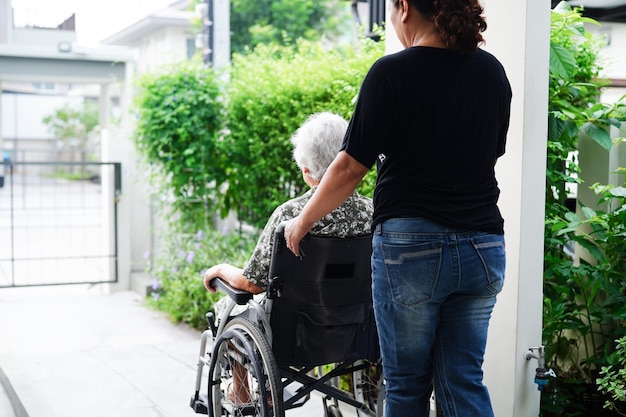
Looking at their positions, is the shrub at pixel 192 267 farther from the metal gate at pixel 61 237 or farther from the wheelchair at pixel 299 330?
the wheelchair at pixel 299 330

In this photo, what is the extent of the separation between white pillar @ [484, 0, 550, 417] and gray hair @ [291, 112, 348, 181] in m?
0.65

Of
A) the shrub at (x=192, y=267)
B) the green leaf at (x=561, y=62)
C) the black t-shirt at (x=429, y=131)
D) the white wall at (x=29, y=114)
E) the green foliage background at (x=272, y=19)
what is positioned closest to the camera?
the black t-shirt at (x=429, y=131)

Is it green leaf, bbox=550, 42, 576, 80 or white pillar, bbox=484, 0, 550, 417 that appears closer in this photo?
white pillar, bbox=484, 0, 550, 417

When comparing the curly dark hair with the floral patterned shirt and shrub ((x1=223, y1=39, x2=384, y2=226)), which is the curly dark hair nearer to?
the floral patterned shirt

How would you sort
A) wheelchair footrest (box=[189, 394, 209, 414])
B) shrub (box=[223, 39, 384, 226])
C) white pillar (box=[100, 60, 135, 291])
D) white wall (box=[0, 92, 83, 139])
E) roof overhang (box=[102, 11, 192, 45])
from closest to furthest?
wheelchair footrest (box=[189, 394, 209, 414]), shrub (box=[223, 39, 384, 226]), white pillar (box=[100, 60, 135, 291]), roof overhang (box=[102, 11, 192, 45]), white wall (box=[0, 92, 83, 139])

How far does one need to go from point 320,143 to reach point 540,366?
1113mm

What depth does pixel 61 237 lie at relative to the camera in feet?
35.8

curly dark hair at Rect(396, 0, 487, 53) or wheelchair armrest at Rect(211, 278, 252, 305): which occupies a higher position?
curly dark hair at Rect(396, 0, 487, 53)

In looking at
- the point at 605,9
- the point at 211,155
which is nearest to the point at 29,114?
the point at 211,155

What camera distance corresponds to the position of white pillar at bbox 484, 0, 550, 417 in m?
2.70

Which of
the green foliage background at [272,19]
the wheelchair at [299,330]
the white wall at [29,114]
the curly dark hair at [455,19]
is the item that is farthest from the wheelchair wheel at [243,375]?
the white wall at [29,114]

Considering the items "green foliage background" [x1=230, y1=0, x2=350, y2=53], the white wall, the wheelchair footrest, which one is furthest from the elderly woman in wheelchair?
the white wall

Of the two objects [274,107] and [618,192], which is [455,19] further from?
[274,107]

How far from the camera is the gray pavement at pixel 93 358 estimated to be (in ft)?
12.1
